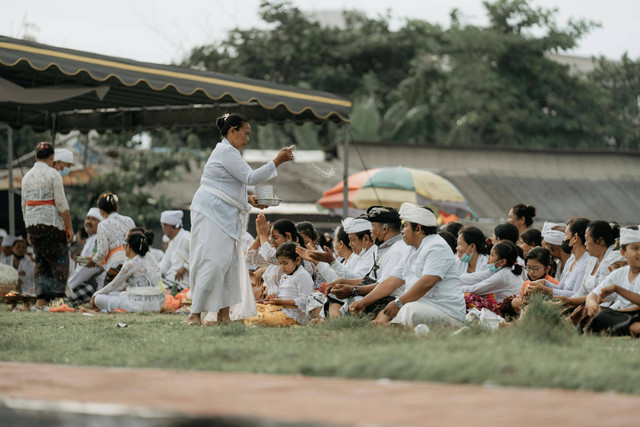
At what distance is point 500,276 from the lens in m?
9.05

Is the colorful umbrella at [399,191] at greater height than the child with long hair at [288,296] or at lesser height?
greater

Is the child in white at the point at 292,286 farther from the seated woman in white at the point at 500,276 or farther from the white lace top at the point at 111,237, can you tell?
the white lace top at the point at 111,237

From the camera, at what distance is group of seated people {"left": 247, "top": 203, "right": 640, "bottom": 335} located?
730 cm

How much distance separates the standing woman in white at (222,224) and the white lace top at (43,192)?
293 centimetres

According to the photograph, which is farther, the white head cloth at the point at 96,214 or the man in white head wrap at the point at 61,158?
the white head cloth at the point at 96,214

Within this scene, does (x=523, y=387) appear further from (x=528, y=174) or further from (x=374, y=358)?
(x=528, y=174)

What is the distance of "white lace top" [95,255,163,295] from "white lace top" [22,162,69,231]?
0.97m

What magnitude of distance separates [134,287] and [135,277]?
0.51ft

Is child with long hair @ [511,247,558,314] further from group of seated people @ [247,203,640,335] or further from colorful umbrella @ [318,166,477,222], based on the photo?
colorful umbrella @ [318,166,477,222]

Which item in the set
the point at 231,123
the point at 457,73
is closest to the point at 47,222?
the point at 231,123

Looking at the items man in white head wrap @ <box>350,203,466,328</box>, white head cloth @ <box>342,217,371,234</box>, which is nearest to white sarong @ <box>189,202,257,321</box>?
white head cloth @ <box>342,217,371,234</box>

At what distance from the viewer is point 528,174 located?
25.7m

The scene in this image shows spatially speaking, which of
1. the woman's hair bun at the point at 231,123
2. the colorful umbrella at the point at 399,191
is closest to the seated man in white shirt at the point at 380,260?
the woman's hair bun at the point at 231,123

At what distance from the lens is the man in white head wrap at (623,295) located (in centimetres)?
708
